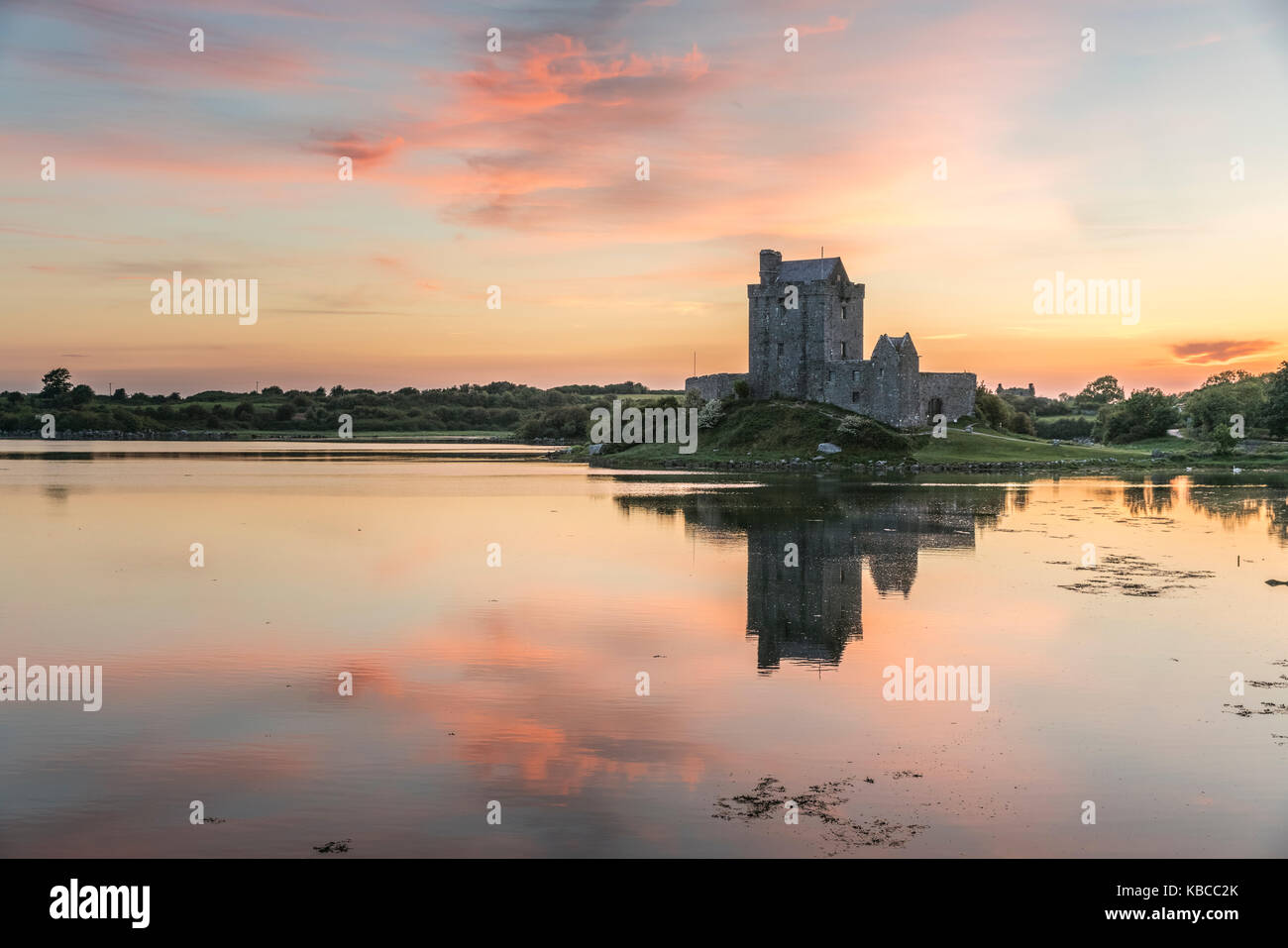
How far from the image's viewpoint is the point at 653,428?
11206 centimetres

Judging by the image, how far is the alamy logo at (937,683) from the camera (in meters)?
17.0

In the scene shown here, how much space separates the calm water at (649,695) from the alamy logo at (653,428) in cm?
6180

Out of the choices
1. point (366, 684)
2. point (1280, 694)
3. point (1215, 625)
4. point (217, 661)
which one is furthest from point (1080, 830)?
point (217, 661)

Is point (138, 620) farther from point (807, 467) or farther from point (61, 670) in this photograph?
point (807, 467)

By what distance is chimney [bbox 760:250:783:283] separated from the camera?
9900 cm

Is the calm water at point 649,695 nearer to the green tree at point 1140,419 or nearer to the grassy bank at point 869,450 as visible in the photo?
the grassy bank at point 869,450

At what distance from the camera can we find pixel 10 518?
150 ft

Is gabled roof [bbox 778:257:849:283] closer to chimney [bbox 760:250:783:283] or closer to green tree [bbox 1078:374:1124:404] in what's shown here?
chimney [bbox 760:250:783:283]

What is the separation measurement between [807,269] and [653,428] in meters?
25.1

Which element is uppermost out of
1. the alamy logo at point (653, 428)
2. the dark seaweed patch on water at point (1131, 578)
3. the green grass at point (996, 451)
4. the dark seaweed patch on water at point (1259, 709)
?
the alamy logo at point (653, 428)

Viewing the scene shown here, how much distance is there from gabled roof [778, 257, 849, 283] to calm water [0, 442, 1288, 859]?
61740mm

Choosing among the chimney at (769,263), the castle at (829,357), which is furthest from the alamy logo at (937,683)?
the chimney at (769,263)

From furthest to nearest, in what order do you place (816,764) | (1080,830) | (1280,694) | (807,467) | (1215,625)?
(807,467) < (1215,625) < (1280,694) < (816,764) < (1080,830)
